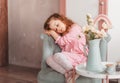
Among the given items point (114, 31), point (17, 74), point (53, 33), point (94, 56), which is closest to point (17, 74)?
point (17, 74)

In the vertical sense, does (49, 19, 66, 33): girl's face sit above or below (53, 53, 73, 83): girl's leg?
above

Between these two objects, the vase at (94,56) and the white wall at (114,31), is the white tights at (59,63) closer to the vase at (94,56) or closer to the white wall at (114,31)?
the vase at (94,56)

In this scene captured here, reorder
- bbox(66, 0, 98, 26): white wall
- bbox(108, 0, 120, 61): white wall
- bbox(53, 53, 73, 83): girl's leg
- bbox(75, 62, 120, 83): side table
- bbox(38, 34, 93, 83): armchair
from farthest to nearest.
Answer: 1. bbox(66, 0, 98, 26): white wall
2. bbox(108, 0, 120, 61): white wall
3. bbox(38, 34, 93, 83): armchair
4. bbox(53, 53, 73, 83): girl's leg
5. bbox(75, 62, 120, 83): side table

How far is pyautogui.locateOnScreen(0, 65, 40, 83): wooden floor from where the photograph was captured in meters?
4.34

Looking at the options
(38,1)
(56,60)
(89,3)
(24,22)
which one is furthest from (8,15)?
(56,60)

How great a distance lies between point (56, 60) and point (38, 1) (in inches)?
78.1

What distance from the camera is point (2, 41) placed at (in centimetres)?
519

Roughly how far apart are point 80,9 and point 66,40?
0.78 metres

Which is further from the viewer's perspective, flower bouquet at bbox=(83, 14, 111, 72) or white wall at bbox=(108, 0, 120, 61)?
white wall at bbox=(108, 0, 120, 61)

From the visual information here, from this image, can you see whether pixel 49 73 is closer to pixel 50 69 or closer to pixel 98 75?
pixel 50 69

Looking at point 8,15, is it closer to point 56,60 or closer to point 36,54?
point 36,54

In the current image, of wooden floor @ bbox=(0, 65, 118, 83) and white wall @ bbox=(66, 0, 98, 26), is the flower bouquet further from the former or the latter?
wooden floor @ bbox=(0, 65, 118, 83)

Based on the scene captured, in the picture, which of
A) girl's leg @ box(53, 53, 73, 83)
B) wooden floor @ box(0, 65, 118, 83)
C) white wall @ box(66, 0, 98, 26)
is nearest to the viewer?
girl's leg @ box(53, 53, 73, 83)

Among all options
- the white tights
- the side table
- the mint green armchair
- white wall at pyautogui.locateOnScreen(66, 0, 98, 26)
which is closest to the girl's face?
the mint green armchair
